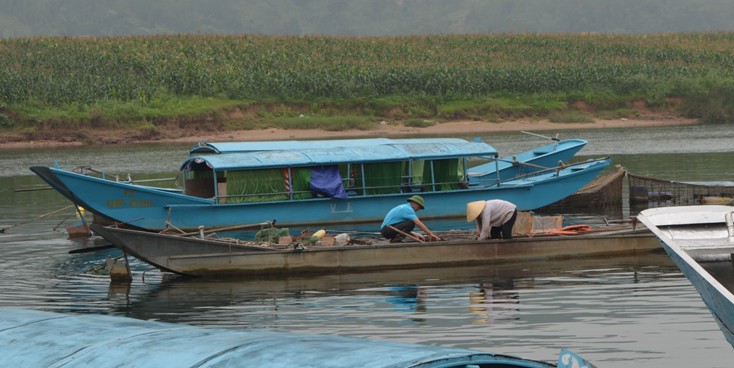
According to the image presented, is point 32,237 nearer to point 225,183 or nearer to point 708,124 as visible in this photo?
point 225,183

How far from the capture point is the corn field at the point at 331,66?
67.6m

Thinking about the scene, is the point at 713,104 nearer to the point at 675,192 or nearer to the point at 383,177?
the point at 675,192

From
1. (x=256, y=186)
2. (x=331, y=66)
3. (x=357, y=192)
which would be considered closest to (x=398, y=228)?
(x=256, y=186)

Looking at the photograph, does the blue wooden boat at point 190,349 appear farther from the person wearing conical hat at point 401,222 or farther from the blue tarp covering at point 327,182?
the blue tarp covering at point 327,182

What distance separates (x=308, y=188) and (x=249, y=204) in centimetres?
158

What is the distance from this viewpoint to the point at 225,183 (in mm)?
24922

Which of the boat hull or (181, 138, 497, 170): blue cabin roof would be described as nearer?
the boat hull

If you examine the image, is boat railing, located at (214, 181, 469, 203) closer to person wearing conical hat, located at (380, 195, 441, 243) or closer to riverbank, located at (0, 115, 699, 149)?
person wearing conical hat, located at (380, 195, 441, 243)

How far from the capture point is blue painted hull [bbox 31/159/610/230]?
2383 centimetres

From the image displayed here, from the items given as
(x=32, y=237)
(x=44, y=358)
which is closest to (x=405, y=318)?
(x=44, y=358)

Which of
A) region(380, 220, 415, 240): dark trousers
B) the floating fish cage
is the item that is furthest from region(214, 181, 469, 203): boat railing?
region(380, 220, 415, 240): dark trousers

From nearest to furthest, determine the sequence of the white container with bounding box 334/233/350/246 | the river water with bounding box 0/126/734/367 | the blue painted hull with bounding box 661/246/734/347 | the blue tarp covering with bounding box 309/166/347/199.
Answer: the blue painted hull with bounding box 661/246/734/347, the river water with bounding box 0/126/734/367, the white container with bounding box 334/233/350/246, the blue tarp covering with bounding box 309/166/347/199

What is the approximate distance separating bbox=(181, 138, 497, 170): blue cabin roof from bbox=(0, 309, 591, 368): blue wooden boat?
1762 cm

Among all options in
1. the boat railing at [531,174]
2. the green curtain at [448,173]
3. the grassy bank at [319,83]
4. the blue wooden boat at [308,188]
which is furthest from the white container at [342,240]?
the grassy bank at [319,83]
